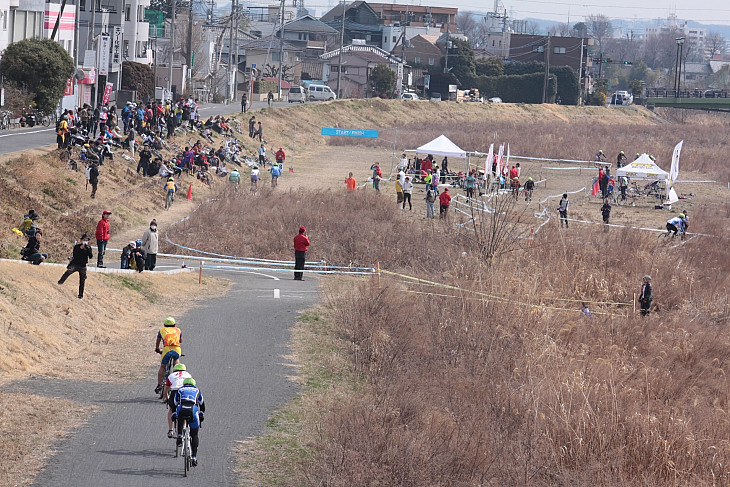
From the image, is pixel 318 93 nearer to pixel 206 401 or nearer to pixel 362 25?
pixel 362 25

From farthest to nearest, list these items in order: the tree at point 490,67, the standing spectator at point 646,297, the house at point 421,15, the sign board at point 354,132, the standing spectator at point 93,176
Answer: the house at point 421,15
the tree at point 490,67
the sign board at point 354,132
the standing spectator at point 93,176
the standing spectator at point 646,297

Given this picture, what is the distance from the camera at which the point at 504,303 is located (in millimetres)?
19953

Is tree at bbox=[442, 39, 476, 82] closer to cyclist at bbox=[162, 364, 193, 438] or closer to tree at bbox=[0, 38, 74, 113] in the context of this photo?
tree at bbox=[0, 38, 74, 113]

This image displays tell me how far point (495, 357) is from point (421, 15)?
469 ft

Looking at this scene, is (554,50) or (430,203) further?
(554,50)

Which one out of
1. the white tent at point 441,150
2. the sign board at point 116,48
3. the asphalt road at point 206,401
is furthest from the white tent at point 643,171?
the sign board at point 116,48

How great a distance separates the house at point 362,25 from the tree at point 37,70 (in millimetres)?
93696

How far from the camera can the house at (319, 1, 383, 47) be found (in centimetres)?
13962

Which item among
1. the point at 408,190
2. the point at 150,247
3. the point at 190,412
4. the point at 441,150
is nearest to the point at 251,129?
the point at 441,150

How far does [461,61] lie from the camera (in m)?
111

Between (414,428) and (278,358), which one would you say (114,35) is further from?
(414,428)

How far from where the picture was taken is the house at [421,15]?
151m

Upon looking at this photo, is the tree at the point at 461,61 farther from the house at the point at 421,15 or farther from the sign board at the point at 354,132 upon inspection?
the sign board at the point at 354,132

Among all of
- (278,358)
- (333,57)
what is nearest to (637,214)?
(278,358)
